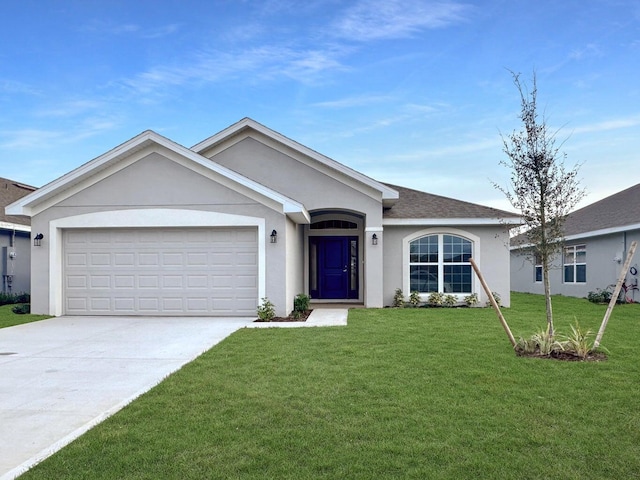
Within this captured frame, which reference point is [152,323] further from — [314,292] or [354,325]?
[314,292]

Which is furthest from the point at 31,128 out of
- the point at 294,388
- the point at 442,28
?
the point at 294,388

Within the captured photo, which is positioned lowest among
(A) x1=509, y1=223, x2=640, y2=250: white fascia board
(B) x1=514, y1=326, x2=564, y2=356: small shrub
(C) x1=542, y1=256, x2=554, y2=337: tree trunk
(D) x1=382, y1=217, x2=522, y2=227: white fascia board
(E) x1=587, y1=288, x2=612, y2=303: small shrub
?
(E) x1=587, y1=288, x2=612, y2=303: small shrub

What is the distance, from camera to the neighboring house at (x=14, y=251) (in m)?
18.1

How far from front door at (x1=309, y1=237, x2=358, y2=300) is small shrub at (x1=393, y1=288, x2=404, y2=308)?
2285 mm

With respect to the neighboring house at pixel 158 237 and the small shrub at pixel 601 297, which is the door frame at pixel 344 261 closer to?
the neighboring house at pixel 158 237

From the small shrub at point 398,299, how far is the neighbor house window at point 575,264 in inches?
390

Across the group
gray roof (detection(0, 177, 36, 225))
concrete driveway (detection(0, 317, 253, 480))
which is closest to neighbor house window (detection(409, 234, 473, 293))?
concrete driveway (detection(0, 317, 253, 480))

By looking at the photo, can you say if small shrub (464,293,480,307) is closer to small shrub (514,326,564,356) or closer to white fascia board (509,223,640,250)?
white fascia board (509,223,640,250)

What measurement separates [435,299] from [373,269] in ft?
7.52

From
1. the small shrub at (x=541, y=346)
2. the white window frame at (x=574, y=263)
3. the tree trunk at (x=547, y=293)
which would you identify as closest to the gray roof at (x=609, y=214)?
the white window frame at (x=574, y=263)

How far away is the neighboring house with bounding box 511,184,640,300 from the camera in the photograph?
18.2 m

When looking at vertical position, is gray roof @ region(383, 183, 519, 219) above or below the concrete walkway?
above

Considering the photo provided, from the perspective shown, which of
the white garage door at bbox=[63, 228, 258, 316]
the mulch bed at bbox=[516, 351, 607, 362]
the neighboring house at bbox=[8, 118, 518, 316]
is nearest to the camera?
the mulch bed at bbox=[516, 351, 607, 362]

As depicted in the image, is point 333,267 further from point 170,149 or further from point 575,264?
point 575,264
